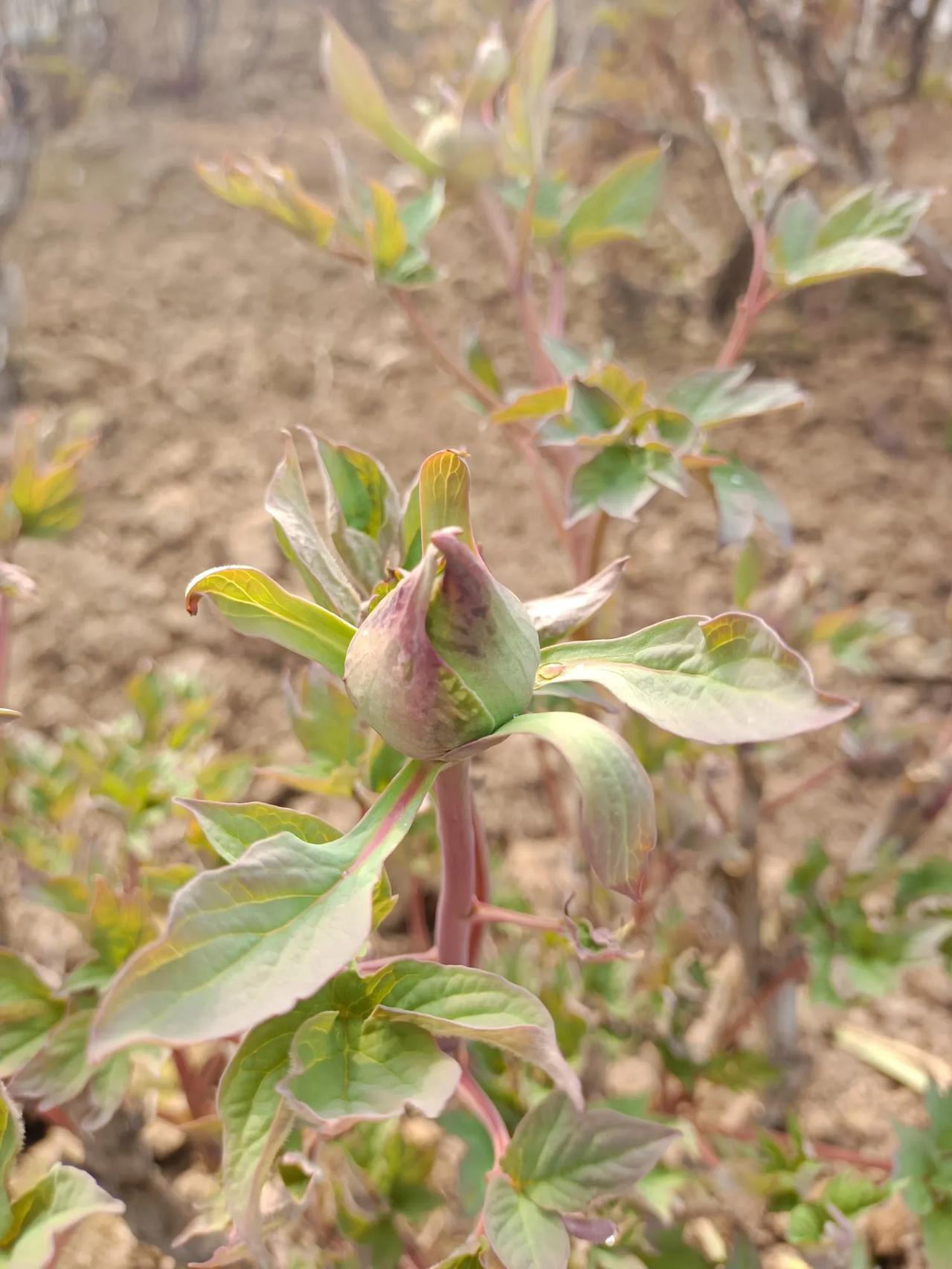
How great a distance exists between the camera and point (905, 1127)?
685mm

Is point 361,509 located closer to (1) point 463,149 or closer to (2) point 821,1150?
(1) point 463,149

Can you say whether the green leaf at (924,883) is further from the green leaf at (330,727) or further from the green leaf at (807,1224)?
the green leaf at (330,727)

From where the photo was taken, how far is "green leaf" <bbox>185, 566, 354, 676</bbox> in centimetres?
42

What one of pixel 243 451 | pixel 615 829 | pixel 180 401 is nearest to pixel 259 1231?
pixel 615 829

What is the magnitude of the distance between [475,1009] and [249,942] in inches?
5.3

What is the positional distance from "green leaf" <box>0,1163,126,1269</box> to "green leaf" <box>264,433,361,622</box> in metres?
0.32

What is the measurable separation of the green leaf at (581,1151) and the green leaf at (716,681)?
257mm

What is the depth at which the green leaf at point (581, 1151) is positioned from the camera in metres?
0.51

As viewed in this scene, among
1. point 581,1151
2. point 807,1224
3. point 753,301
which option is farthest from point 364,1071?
point 753,301

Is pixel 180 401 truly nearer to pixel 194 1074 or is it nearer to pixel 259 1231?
pixel 194 1074

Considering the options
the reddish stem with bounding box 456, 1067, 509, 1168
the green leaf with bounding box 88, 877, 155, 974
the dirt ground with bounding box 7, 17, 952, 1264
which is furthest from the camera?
the dirt ground with bounding box 7, 17, 952, 1264

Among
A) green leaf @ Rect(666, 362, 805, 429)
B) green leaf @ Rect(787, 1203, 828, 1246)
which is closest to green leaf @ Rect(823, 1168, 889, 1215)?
green leaf @ Rect(787, 1203, 828, 1246)

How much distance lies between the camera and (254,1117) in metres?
0.42

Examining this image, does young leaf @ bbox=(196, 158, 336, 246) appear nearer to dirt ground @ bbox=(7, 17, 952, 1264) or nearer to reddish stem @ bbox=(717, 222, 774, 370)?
reddish stem @ bbox=(717, 222, 774, 370)
